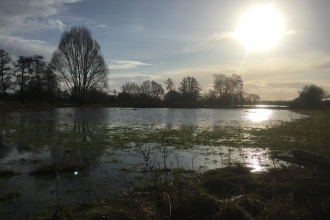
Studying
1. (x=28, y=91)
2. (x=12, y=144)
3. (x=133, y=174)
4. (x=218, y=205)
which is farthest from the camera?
(x=28, y=91)

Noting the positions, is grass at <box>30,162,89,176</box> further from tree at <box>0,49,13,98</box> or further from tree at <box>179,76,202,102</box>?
tree at <box>179,76,202,102</box>

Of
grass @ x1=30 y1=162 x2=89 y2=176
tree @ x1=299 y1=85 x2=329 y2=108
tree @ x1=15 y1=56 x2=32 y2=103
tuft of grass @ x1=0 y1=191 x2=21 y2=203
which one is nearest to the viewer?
tuft of grass @ x1=0 y1=191 x2=21 y2=203

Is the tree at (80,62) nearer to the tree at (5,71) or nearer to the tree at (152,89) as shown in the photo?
the tree at (5,71)

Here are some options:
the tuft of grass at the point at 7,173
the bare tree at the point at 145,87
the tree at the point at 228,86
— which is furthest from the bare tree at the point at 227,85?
the tuft of grass at the point at 7,173

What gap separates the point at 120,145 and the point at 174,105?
60452 millimetres

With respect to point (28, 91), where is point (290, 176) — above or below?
below

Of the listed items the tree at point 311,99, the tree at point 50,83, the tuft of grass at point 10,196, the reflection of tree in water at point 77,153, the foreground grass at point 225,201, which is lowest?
the tuft of grass at point 10,196

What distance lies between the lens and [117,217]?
159 inches

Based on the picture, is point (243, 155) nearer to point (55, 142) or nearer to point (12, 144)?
point (55, 142)

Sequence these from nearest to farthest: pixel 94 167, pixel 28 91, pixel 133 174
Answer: pixel 133 174 → pixel 94 167 → pixel 28 91

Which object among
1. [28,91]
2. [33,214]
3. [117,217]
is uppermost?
[28,91]

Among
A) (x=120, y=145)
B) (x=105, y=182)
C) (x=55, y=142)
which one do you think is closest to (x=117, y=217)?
(x=105, y=182)

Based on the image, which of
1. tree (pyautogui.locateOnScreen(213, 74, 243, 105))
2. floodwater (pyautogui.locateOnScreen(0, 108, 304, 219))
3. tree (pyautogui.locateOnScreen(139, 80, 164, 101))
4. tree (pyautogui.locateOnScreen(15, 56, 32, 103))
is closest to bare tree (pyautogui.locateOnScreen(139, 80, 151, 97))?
tree (pyautogui.locateOnScreen(139, 80, 164, 101))

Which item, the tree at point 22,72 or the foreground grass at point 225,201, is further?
the tree at point 22,72
